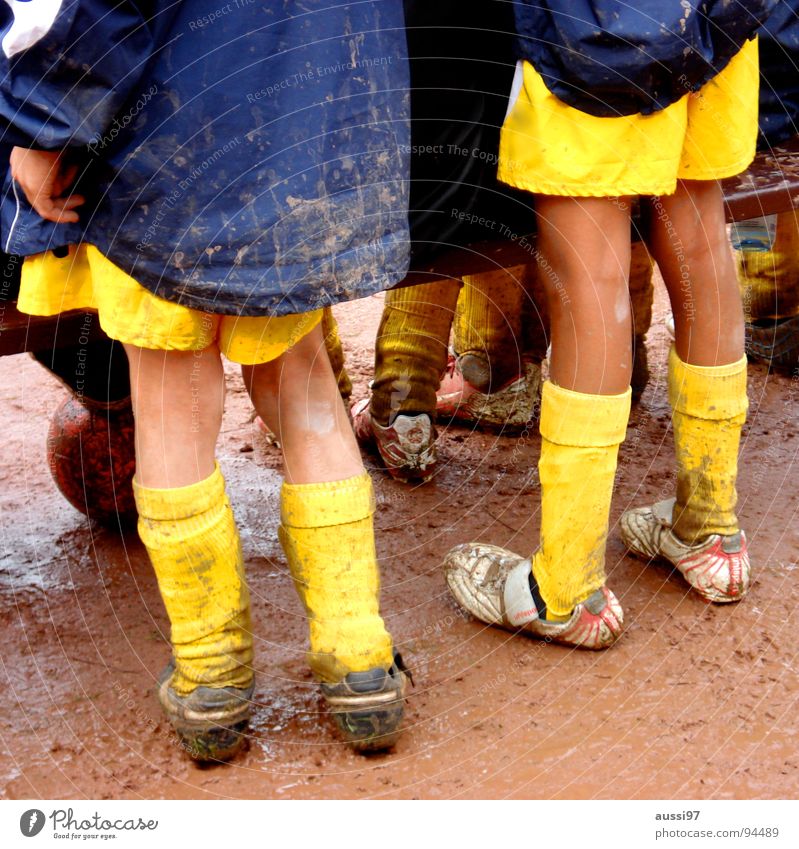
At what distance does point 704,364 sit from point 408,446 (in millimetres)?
766

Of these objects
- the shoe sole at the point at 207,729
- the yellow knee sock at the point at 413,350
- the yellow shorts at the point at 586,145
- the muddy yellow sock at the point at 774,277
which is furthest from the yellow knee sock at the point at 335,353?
the muddy yellow sock at the point at 774,277

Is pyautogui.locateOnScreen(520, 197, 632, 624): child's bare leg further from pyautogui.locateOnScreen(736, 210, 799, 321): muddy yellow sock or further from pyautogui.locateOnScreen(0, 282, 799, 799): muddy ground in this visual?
pyautogui.locateOnScreen(736, 210, 799, 321): muddy yellow sock

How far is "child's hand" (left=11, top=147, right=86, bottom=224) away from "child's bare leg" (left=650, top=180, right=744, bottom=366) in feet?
3.10

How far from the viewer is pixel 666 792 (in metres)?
1.58

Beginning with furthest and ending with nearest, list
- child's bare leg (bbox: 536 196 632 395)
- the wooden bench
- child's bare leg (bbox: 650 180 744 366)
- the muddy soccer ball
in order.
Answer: the muddy soccer ball → the wooden bench → child's bare leg (bbox: 650 180 744 366) → child's bare leg (bbox: 536 196 632 395)

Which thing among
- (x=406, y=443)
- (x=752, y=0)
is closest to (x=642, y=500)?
(x=406, y=443)

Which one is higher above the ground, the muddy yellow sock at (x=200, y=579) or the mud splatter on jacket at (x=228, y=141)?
the mud splatter on jacket at (x=228, y=141)

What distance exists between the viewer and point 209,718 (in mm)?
1620

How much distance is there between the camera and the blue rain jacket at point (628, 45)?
1.51 m

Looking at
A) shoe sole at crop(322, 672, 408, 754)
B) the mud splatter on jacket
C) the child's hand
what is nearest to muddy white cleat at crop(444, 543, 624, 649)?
shoe sole at crop(322, 672, 408, 754)

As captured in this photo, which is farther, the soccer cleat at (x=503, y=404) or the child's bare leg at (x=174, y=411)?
the soccer cleat at (x=503, y=404)

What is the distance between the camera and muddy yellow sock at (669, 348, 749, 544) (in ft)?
6.31

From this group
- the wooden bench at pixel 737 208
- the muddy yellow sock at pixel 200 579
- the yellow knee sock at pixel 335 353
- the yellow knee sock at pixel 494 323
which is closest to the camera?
Answer: the muddy yellow sock at pixel 200 579

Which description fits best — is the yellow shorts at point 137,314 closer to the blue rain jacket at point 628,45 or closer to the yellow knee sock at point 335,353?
the blue rain jacket at point 628,45
